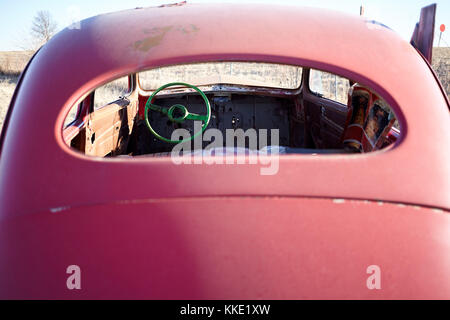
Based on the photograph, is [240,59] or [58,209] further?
[240,59]

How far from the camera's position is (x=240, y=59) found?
129 centimetres

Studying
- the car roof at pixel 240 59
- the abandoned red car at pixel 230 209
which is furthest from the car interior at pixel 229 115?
the abandoned red car at pixel 230 209

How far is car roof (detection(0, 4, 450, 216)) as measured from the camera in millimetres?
1120

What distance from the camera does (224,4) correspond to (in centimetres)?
162

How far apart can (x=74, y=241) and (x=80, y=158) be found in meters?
0.26

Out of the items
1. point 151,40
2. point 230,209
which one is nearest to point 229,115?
point 151,40

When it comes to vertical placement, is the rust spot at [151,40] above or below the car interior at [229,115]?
below

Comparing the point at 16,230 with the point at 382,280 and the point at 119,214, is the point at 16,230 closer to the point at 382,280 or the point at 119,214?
the point at 119,214

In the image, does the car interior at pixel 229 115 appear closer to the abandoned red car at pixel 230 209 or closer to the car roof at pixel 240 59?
the car roof at pixel 240 59

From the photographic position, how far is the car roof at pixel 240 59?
112 centimetres

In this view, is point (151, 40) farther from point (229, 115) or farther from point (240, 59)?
point (229, 115)

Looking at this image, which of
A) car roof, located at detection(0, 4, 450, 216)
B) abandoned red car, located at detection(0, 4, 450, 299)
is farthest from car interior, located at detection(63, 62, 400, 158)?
abandoned red car, located at detection(0, 4, 450, 299)

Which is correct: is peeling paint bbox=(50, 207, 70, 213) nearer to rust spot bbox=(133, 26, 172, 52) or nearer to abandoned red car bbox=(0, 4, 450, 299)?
abandoned red car bbox=(0, 4, 450, 299)
